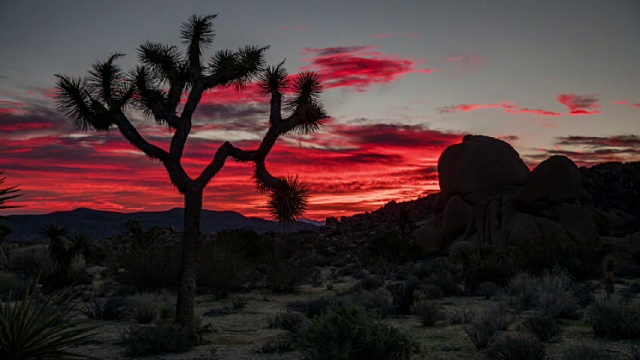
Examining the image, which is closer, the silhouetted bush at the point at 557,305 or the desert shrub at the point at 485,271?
the silhouetted bush at the point at 557,305

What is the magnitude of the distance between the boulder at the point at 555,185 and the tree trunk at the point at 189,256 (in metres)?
29.0

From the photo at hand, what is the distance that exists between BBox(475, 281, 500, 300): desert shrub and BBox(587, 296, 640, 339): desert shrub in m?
7.07

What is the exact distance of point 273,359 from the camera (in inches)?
401

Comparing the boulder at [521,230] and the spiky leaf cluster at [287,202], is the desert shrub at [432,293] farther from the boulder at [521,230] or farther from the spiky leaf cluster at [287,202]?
the boulder at [521,230]

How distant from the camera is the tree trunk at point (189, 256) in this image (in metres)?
12.0

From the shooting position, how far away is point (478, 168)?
4100 centimetres

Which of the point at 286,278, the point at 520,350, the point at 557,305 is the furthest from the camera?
the point at 286,278

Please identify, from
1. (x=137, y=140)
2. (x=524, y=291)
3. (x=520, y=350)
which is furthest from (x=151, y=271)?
(x=520, y=350)

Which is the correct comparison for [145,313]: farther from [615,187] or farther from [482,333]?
[615,187]

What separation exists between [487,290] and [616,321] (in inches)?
309

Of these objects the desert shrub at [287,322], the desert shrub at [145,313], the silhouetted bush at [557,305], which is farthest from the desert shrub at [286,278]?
the silhouetted bush at [557,305]

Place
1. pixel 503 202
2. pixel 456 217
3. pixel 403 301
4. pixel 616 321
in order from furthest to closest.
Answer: pixel 456 217 < pixel 503 202 < pixel 403 301 < pixel 616 321

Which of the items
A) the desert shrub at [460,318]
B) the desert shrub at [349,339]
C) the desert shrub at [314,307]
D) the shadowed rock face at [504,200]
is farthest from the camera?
the shadowed rock face at [504,200]

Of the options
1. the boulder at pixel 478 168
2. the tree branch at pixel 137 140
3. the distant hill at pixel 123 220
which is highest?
the boulder at pixel 478 168
